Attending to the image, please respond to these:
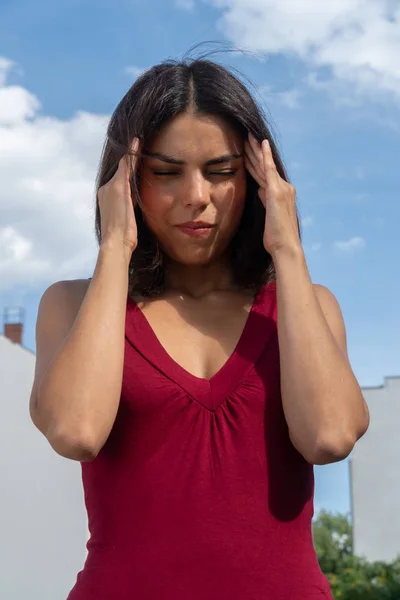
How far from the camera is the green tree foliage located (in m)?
23.5

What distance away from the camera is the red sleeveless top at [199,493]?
2.05 metres

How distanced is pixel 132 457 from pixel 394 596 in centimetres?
2190

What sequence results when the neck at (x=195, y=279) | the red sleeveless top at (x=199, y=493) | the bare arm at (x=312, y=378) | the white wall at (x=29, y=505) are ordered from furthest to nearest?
the white wall at (x=29, y=505)
the neck at (x=195, y=279)
the bare arm at (x=312, y=378)
the red sleeveless top at (x=199, y=493)

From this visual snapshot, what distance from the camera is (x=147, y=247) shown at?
2.52 metres

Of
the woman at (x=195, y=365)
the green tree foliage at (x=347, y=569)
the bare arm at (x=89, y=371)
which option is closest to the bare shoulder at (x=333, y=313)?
the woman at (x=195, y=365)

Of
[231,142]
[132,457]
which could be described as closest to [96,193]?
[231,142]

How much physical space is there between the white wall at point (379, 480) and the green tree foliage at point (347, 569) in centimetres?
118

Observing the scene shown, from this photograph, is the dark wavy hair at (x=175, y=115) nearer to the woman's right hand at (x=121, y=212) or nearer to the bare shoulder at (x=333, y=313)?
the woman's right hand at (x=121, y=212)

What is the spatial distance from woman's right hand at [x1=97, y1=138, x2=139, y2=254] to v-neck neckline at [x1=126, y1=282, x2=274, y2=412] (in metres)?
0.18

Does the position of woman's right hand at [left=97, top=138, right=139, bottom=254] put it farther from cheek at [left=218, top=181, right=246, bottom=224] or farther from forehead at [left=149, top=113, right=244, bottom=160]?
cheek at [left=218, top=181, right=246, bottom=224]

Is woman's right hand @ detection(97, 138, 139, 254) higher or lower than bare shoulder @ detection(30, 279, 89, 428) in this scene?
higher

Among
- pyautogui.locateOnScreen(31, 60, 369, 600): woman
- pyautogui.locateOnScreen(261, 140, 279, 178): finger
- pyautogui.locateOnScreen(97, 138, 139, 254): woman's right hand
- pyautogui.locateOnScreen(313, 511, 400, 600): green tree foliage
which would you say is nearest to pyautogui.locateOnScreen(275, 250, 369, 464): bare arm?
pyautogui.locateOnScreen(31, 60, 369, 600): woman

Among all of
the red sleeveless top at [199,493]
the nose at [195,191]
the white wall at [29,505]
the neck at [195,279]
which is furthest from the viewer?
the white wall at [29,505]

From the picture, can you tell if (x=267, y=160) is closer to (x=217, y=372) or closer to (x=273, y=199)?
(x=273, y=199)
